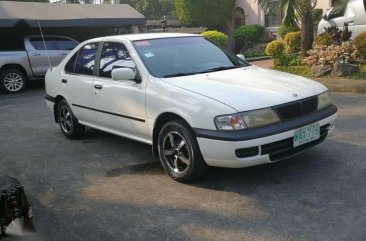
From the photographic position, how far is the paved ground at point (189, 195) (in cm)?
367

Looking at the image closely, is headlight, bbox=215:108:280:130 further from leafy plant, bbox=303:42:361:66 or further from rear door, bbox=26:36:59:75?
rear door, bbox=26:36:59:75

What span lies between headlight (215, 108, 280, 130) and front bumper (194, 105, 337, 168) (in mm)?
48

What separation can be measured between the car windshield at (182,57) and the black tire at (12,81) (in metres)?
8.70

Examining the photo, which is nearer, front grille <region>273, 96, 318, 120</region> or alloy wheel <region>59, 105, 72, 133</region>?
front grille <region>273, 96, 318, 120</region>

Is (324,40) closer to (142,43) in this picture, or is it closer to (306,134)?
(142,43)

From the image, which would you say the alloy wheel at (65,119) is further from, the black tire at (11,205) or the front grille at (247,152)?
the black tire at (11,205)

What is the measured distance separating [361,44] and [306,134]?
727 centimetres

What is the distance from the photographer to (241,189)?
446cm

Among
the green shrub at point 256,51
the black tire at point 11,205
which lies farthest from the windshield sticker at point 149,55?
the green shrub at point 256,51

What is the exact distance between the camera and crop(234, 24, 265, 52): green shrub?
22.8m

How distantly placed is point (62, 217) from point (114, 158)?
5.78ft

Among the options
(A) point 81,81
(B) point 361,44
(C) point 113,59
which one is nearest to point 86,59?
(A) point 81,81

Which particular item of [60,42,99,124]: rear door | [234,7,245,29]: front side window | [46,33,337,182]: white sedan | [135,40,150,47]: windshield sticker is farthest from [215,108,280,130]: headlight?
[234,7,245,29]: front side window

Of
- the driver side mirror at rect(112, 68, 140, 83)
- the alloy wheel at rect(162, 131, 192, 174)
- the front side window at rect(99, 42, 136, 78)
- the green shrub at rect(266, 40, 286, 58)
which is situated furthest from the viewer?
the green shrub at rect(266, 40, 286, 58)
